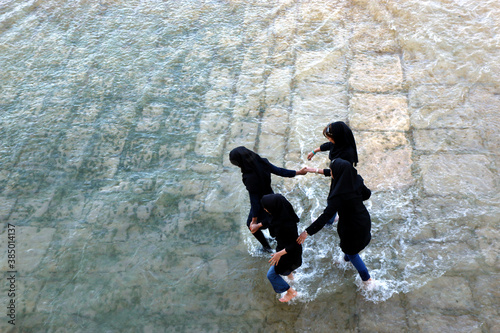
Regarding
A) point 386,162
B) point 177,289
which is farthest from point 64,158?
point 386,162

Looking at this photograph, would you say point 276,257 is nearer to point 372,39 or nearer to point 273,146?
point 273,146

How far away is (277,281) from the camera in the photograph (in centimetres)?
372

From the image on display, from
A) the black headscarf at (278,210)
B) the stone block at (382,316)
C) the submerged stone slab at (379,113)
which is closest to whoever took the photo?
the black headscarf at (278,210)

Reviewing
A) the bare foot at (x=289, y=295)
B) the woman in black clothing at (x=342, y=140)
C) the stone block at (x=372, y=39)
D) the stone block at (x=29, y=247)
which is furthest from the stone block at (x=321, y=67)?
the stone block at (x=29, y=247)

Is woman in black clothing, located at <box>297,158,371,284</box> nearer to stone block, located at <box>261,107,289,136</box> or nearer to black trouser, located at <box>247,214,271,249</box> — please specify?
black trouser, located at <box>247,214,271,249</box>

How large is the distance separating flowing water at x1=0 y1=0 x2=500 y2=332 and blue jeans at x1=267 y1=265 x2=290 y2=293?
0.26 metres

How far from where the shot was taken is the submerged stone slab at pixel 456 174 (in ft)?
15.1

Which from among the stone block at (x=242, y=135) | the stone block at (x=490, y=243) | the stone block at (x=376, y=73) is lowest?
the stone block at (x=490, y=243)

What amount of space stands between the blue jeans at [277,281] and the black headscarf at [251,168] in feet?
2.46

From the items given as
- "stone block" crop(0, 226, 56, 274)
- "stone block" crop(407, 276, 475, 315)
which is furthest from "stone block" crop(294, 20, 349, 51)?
"stone block" crop(0, 226, 56, 274)

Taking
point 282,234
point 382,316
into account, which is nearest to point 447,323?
point 382,316

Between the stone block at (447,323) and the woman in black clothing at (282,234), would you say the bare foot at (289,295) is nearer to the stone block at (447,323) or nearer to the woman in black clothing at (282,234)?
the woman in black clothing at (282,234)

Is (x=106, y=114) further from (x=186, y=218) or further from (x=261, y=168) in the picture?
(x=261, y=168)

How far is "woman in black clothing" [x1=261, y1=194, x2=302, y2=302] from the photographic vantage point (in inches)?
134
